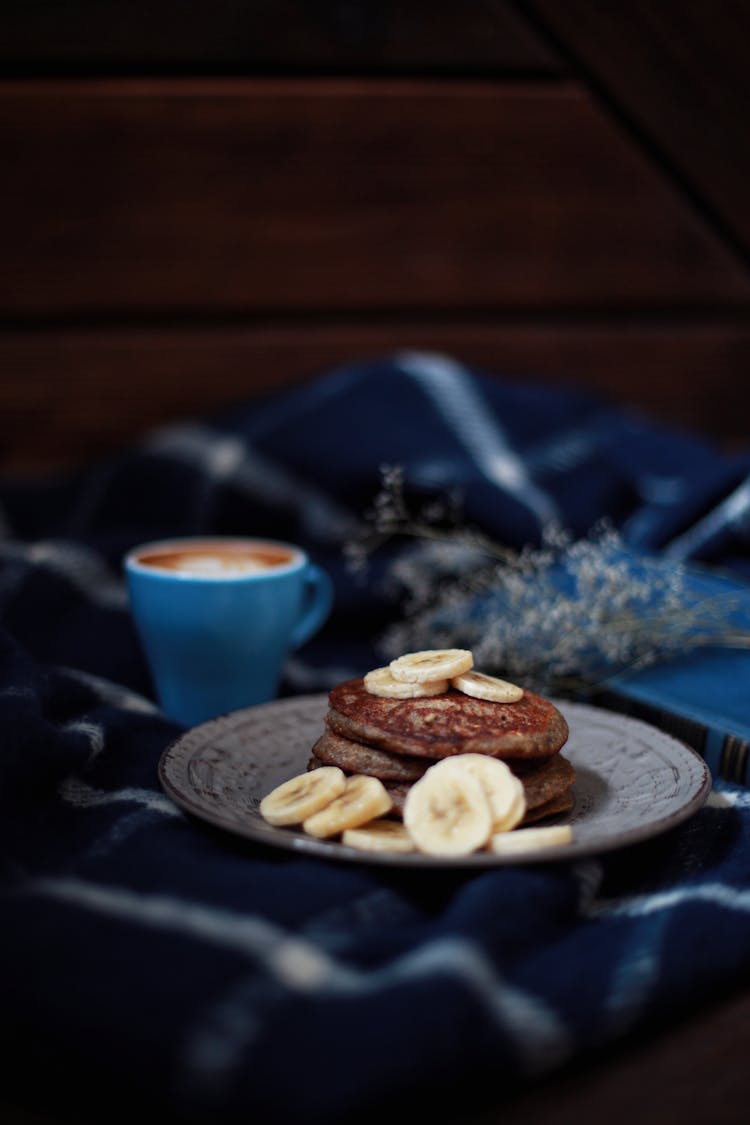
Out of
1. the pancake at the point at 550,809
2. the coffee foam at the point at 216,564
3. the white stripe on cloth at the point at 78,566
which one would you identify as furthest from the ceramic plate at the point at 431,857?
the white stripe on cloth at the point at 78,566

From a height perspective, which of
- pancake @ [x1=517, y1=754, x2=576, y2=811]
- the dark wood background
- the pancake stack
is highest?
the dark wood background

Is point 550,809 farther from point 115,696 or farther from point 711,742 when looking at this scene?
point 115,696

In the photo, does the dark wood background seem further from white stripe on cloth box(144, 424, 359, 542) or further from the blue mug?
the blue mug

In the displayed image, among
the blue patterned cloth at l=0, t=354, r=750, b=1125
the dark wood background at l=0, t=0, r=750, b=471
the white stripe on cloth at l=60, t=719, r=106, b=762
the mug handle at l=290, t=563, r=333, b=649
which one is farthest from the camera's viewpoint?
the dark wood background at l=0, t=0, r=750, b=471

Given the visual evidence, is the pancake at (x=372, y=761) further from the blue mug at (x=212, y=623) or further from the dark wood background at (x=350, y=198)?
the dark wood background at (x=350, y=198)

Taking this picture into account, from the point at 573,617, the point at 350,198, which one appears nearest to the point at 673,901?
the point at 573,617

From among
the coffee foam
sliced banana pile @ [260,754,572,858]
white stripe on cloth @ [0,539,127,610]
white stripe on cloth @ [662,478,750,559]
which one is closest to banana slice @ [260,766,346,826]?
sliced banana pile @ [260,754,572,858]
